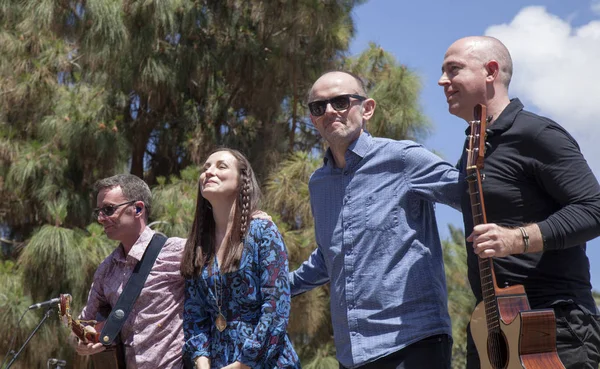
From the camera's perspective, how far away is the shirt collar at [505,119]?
2.30 metres

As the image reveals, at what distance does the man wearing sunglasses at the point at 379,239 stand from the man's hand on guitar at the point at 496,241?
43cm

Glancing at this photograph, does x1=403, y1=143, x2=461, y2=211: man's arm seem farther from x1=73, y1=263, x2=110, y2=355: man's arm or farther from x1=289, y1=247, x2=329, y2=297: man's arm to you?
x1=73, y1=263, x2=110, y2=355: man's arm

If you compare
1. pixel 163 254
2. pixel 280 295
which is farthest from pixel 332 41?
pixel 280 295

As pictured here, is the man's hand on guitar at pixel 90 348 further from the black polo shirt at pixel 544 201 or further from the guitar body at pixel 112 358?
the black polo shirt at pixel 544 201

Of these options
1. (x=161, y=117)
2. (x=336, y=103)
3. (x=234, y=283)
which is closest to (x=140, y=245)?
(x=234, y=283)

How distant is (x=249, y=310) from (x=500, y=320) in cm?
105

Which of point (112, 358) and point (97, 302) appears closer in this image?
point (112, 358)

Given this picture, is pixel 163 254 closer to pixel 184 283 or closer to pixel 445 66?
pixel 184 283

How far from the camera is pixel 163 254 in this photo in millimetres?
3471

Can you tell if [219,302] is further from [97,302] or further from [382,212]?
[97,302]

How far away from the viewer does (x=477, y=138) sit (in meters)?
2.24

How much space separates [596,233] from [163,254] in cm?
192

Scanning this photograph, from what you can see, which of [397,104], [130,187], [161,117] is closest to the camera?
[130,187]

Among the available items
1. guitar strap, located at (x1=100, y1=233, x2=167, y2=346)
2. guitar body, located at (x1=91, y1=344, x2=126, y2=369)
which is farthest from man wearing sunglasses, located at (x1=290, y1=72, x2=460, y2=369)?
guitar body, located at (x1=91, y1=344, x2=126, y2=369)
